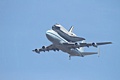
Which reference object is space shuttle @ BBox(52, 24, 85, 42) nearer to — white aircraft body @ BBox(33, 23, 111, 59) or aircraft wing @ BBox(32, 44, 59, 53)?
white aircraft body @ BBox(33, 23, 111, 59)

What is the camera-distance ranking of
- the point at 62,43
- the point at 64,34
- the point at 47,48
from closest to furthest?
the point at 62,43
the point at 64,34
the point at 47,48

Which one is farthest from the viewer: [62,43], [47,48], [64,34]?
[47,48]

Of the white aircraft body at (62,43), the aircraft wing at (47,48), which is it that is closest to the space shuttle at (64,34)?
the white aircraft body at (62,43)

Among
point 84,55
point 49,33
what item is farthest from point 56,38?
point 84,55

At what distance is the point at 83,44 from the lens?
13725 centimetres

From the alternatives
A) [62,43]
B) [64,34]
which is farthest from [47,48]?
[64,34]

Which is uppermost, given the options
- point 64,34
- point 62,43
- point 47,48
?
point 64,34

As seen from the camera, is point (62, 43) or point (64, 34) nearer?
point (62, 43)

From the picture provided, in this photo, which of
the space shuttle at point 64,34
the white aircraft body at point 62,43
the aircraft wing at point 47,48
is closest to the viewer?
the white aircraft body at point 62,43

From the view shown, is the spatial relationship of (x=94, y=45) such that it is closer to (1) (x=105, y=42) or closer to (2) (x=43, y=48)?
(1) (x=105, y=42)

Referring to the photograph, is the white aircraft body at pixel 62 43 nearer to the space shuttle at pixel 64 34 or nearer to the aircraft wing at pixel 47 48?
the space shuttle at pixel 64 34

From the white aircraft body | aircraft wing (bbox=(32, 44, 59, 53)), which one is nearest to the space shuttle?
the white aircraft body

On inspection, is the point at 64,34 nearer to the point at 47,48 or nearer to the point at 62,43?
the point at 62,43

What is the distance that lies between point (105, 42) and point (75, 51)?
38.6 ft
